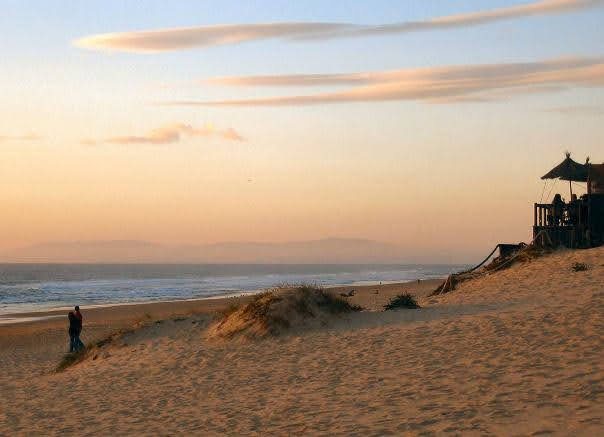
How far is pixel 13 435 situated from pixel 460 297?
12615 millimetres

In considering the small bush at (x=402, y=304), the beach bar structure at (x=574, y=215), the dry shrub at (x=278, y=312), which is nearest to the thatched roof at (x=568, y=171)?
the beach bar structure at (x=574, y=215)

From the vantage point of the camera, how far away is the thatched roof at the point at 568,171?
92.1 feet

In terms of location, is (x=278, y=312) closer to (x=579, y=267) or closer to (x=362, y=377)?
(x=362, y=377)

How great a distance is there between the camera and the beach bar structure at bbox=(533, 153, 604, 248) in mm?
26312

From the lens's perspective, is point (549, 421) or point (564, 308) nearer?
point (549, 421)

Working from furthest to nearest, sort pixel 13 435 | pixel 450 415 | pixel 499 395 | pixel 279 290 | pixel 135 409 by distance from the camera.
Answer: pixel 279 290 < pixel 135 409 < pixel 13 435 < pixel 499 395 < pixel 450 415

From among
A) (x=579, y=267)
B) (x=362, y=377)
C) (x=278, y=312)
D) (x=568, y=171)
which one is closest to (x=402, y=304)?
(x=278, y=312)

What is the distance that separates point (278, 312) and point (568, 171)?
16.6 meters

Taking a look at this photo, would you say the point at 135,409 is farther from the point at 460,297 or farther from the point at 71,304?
the point at 71,304

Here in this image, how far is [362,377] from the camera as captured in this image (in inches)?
474

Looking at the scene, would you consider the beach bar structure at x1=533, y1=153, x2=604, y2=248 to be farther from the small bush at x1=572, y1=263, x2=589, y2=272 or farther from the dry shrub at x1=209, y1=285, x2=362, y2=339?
the dry shrub at x1=209, y1=285, x2=362, y2=339

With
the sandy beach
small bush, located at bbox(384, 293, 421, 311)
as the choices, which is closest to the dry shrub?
the sandy beach

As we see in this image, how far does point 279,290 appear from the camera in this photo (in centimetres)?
1792

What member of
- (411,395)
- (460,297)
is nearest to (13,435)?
(411,395)
